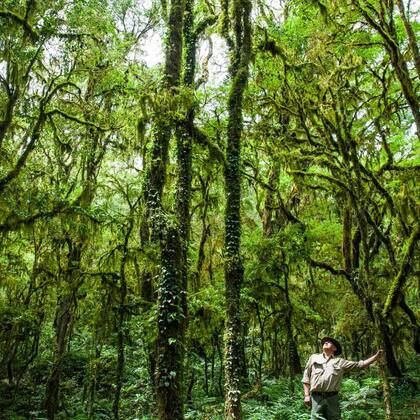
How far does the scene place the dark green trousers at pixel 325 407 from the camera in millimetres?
6567

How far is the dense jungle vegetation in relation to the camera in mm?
8508

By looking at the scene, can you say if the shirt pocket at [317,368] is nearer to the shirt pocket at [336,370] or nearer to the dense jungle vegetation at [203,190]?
the shirt pocket at [336,370]

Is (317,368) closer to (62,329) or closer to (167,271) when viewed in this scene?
(167,271)

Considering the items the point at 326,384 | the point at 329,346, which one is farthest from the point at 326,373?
the point at 329,346

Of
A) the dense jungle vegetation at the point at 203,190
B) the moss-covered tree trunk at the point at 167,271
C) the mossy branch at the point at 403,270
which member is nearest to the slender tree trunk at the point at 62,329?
the dense jungle vegetation at the point at 203,190

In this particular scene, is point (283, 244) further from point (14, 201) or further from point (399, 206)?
point (14, 201)

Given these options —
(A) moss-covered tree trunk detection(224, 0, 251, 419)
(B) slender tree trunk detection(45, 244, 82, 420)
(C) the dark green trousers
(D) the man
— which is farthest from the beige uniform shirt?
(B) slender tree trunk detection(45, 244, 82, 420)

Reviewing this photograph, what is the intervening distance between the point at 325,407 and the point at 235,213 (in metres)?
3.90

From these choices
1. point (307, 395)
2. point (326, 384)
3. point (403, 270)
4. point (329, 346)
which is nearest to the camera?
point (326, 384)

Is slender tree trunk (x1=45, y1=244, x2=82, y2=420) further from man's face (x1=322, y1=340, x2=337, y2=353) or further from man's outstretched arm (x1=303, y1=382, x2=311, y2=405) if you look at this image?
man's face (x1=322, y1=340, x2=337, y2=353)

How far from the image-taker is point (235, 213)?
8719 mm

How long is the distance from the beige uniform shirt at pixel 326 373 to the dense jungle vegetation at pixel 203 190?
1.46 metres

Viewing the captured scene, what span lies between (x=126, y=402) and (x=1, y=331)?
15.4 ft

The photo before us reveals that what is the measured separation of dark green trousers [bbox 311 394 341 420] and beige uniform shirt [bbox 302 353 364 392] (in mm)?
125
